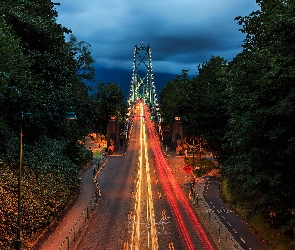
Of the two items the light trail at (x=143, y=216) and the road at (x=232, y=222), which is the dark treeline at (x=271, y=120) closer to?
the road at (x=232, y=222)

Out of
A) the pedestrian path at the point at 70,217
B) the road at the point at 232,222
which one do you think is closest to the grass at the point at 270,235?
the road at the point at 232,222

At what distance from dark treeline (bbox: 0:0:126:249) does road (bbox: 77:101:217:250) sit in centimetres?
339

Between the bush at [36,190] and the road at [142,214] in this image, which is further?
the road at [142,214]

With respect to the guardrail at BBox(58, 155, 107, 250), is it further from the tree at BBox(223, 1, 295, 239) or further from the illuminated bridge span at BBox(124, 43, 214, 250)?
the tree at BBox(223, 1, 295, 239)

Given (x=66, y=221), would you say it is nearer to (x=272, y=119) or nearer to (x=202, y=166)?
(x=272, y=119)

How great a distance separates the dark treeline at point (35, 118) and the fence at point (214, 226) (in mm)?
10046

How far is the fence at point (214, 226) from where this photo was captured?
70.1 feet

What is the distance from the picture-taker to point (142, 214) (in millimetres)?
28234

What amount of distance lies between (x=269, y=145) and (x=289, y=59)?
469 cm

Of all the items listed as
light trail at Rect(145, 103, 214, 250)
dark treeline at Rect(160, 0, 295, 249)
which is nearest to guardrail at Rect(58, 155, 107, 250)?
light trail at Rect(145, 103, 214, 250)

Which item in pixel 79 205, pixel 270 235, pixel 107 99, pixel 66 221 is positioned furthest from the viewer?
pixel 107 99

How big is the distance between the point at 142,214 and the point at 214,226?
574cm

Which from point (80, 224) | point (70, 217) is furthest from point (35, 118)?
point (80, 224)

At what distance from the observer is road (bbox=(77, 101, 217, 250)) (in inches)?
864
